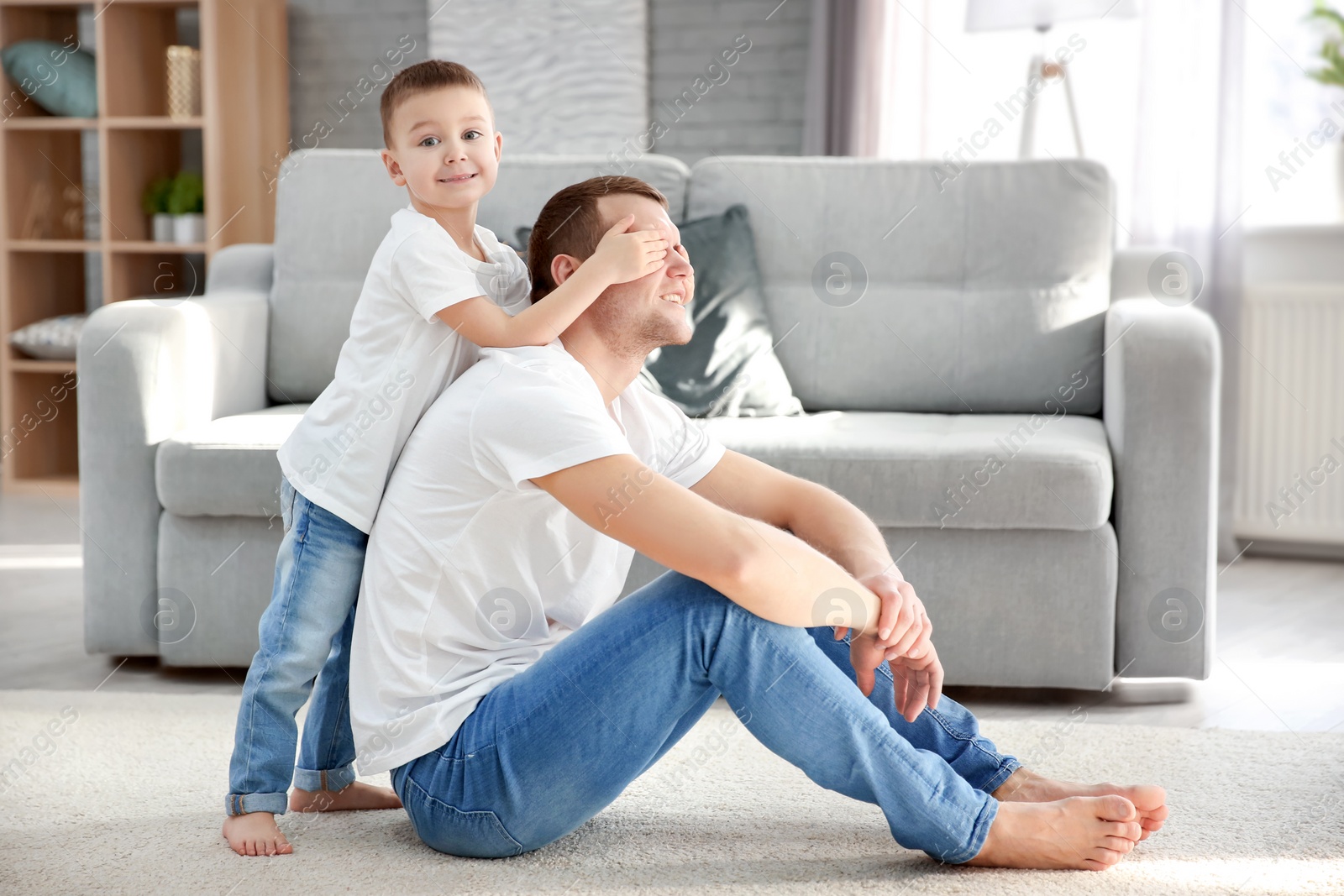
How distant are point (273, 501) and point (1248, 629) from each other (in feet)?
6.27

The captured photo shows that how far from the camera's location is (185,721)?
198cm

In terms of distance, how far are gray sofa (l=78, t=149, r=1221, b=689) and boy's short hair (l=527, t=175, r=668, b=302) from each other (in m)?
0.76

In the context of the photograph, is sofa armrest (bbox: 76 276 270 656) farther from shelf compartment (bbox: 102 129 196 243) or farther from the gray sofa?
shelf compartment (bbox: 102 129 196 243)

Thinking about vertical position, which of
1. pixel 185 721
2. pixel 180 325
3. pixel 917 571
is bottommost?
pixel 185 721

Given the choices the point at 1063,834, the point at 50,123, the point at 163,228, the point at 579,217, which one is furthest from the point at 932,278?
the point at 50,123

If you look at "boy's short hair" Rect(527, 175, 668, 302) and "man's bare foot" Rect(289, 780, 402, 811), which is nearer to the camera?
"boy's short hair" Rect(527, 175, 668, 302)

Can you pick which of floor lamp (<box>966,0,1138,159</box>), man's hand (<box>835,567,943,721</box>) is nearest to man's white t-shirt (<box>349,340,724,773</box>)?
man's hand (<box>835,567,943,721</box>)

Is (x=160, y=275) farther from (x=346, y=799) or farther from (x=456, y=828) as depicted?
(x=456, y=828)

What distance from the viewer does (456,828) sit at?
4.41 ft

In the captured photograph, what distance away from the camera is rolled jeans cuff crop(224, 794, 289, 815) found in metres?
1.46


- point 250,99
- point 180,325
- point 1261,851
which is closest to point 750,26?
point 250,99

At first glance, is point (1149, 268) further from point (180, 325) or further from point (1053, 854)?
point (180, 325)

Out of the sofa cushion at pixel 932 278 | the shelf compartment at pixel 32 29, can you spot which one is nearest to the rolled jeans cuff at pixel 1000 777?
the sofa cushion at pixel 932 278

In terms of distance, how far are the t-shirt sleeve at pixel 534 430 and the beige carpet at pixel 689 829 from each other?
0.47 metres
